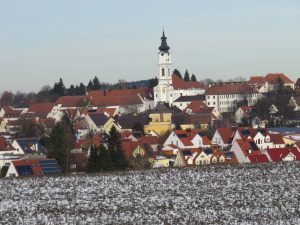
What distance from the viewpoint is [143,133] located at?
294ft

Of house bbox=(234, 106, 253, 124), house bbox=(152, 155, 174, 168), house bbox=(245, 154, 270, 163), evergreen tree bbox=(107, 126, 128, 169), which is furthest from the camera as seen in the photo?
house bbox=(234, 106, 253, 124)

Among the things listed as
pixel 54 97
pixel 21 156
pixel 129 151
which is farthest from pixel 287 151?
pixel 54 97

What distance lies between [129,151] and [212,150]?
565 centimetres

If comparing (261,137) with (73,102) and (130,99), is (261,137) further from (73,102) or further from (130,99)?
(73,102)

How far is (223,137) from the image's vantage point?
250ft

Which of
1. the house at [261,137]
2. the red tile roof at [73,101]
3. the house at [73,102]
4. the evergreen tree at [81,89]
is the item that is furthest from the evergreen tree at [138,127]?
the evergreen tree at [81,89]

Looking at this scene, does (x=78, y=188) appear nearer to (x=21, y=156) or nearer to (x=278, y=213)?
(x=278, y=213)

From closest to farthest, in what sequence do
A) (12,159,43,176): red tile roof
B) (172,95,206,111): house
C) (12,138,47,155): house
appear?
1. (12,159,43,176): red tile roof
2. (12,138,47,155): house
3. (172,95,206,111): house

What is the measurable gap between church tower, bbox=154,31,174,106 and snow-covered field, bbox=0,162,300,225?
8544 cm

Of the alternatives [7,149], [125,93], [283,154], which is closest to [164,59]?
[125,93]

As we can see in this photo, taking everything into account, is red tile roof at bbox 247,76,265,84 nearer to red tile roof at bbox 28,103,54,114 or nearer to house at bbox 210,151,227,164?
red tile roof at bbox 28,103,54,114

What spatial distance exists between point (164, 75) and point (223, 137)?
59220 mm

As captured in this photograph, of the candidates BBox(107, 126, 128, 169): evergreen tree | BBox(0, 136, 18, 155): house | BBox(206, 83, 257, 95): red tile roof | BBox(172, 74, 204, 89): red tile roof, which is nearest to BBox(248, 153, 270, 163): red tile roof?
BBox(107, 126, 128, 169): evergreen tree

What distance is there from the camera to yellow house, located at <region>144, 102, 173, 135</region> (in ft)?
315
